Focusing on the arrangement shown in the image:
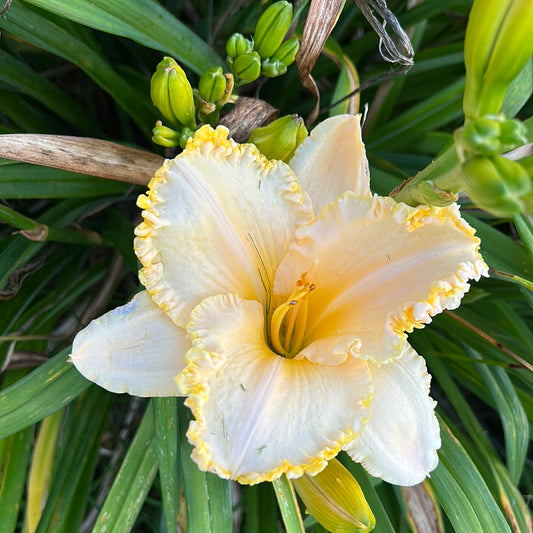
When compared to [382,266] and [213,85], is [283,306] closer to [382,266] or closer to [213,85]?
[382,266]

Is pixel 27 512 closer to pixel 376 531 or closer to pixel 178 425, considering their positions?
pixel 178 425

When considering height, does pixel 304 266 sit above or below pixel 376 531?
above

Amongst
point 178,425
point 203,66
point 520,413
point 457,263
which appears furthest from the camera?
point 520,413

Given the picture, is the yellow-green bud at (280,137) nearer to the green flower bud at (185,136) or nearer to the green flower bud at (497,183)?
the green flower bud at (185,136)

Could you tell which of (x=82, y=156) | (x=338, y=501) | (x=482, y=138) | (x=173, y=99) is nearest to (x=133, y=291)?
(x=82, y=156)

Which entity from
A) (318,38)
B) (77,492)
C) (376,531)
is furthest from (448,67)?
(77,492)

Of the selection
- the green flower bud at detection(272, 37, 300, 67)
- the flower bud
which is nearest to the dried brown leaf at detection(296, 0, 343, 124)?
the green flower bud at detection(272, 37, 300, 67)
